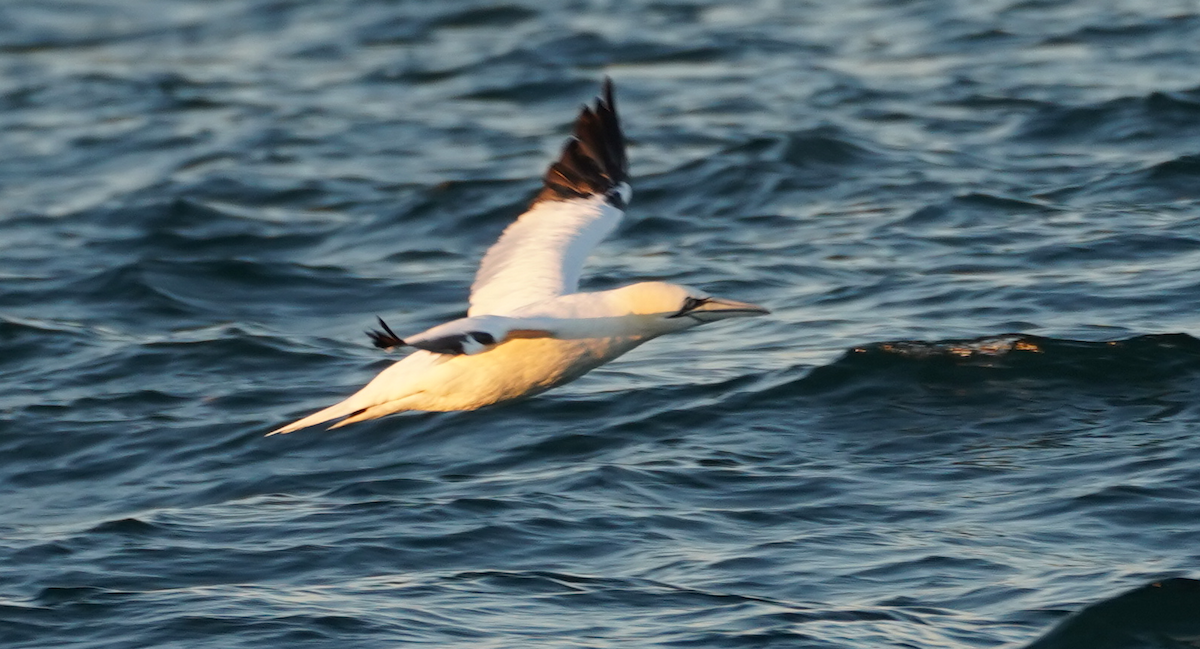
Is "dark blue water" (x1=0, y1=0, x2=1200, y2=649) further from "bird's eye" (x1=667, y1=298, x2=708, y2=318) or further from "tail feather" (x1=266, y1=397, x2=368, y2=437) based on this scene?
"bird's eye" (x1=667, y1=298, x2=708, y2=318)

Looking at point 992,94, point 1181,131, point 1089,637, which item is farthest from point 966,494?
point 992,94

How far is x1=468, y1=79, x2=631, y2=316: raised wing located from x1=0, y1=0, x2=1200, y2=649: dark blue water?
0.98m

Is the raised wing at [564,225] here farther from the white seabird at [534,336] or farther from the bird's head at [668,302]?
the bird's head at [668,302]

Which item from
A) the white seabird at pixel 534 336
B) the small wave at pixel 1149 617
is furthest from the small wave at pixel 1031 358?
the small wave at pixel 1149 617

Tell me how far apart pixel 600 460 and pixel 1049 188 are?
5.37m

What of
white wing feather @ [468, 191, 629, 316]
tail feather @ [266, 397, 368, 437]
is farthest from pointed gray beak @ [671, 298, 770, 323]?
tail feather @ [266, 397, 368, 437]

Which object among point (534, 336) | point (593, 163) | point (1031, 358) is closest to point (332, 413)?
point (534, 336)

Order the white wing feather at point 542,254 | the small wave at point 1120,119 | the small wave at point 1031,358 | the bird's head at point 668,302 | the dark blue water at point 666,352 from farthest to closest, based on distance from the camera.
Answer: the small wave at point 1120,119, the small wave at point 1031,358, the white wing feather at point 542,254, the bird's head at point 668,302, the dark blue water at point 666,352

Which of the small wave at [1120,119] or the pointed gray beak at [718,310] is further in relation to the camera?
the small wave at [1120,119]

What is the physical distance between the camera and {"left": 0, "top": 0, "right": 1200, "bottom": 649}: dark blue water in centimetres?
718

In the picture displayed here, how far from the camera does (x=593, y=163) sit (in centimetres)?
907

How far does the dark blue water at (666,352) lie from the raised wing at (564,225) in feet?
3.20

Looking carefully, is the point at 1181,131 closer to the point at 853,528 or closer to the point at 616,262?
the point at 616,262

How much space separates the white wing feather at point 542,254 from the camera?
8102 mm
